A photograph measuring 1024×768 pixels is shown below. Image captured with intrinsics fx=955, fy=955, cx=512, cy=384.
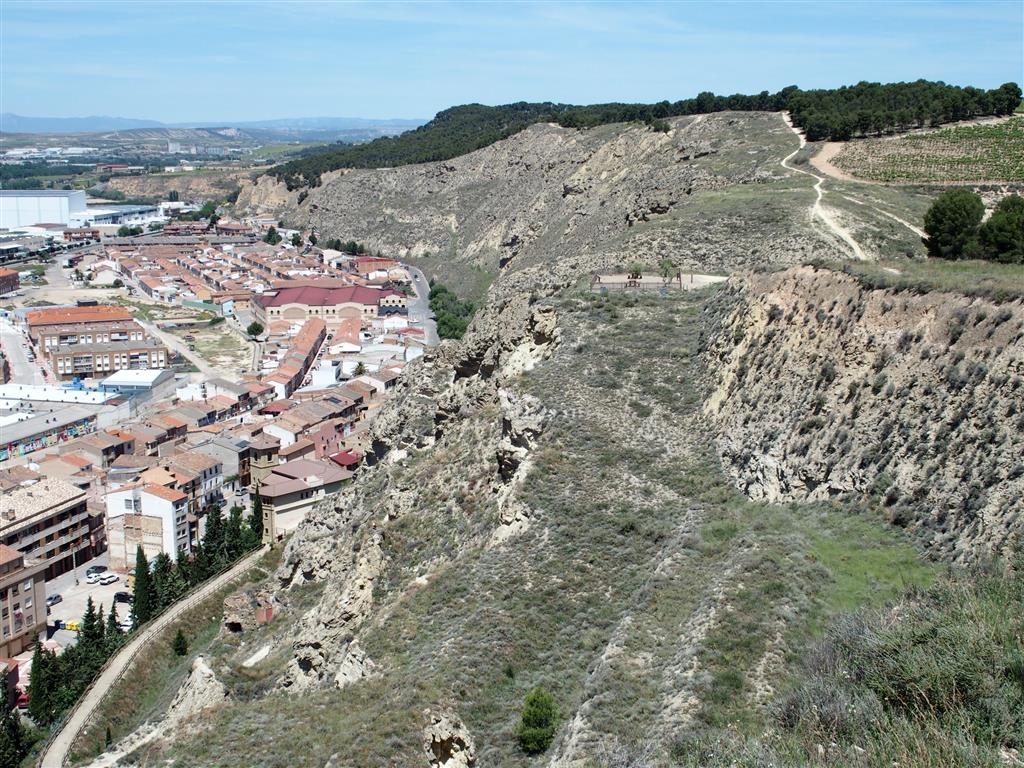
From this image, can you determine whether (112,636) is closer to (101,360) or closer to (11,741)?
(11,741)

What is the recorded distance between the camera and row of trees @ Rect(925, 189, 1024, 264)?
26516mm

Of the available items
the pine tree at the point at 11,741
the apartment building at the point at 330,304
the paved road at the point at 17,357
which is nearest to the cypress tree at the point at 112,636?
A: the pine tree at the point at 11,741

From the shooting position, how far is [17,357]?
248 ft

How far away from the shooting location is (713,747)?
1002 cm

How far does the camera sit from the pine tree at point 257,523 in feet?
122

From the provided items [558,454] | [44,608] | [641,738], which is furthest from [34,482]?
[641,738]

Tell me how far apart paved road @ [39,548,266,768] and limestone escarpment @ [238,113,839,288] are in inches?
676

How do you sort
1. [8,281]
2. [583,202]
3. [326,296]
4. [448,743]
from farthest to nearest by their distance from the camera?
1. [8,281]
2. [326,296]
3. [583,202]
4. [448,743]

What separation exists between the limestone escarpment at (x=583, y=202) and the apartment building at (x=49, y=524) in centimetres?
2325

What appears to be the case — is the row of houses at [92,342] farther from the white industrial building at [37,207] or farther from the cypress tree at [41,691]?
the white industrial building at [37,207]

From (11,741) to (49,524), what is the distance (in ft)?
47.2

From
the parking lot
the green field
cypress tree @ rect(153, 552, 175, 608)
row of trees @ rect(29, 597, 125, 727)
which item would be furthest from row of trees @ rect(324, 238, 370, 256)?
row of trees @ rect(29, 597, 125, 727)

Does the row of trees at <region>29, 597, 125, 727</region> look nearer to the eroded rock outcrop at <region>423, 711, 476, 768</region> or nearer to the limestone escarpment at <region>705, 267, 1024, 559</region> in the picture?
the eroded rock outcrop at <region>423, 711, 476, 768</region>

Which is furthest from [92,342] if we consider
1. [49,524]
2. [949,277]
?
[949,277]
